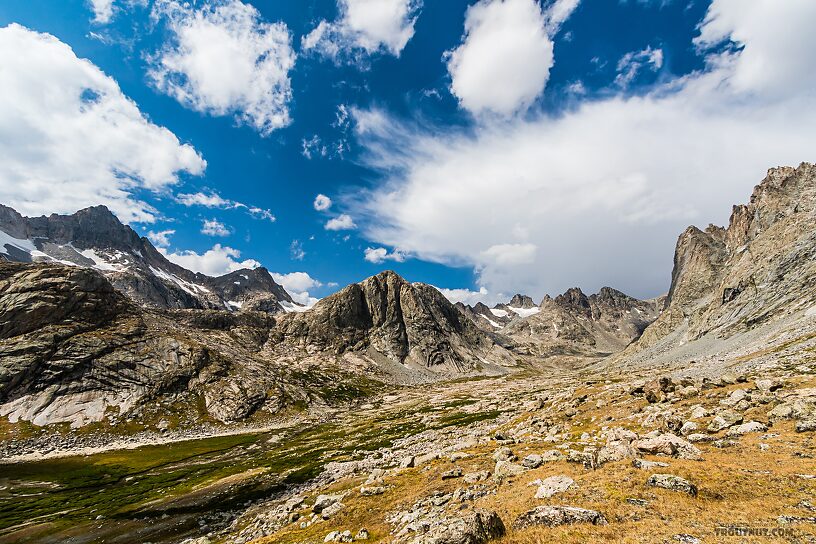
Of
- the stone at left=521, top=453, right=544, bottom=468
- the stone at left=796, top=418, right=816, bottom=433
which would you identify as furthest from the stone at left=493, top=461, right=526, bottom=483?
the stone at left=796, top=418, right=816, bottom=433

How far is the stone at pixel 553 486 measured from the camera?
25.6 m

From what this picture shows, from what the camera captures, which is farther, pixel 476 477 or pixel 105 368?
pixel 105 368

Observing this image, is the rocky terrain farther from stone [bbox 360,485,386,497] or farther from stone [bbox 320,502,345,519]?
stone [bbox 360,485,386,497]

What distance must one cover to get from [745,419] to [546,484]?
24421 mm

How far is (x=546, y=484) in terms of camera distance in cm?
2742

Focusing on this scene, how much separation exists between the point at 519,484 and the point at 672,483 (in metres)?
11.8

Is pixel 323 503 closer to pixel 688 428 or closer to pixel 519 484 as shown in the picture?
pixel 519 484

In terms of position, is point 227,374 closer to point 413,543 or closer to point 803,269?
point 413,543

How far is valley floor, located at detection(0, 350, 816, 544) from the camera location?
19.7 meters

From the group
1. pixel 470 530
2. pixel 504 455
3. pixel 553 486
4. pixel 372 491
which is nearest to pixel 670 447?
pixel 553 486

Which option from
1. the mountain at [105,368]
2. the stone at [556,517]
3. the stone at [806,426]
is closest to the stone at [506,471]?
the stone at [556,517]

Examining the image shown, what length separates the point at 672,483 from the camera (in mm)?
22609

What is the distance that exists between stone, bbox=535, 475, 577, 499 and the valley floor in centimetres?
16

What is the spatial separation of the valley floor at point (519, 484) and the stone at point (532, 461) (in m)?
0.25
